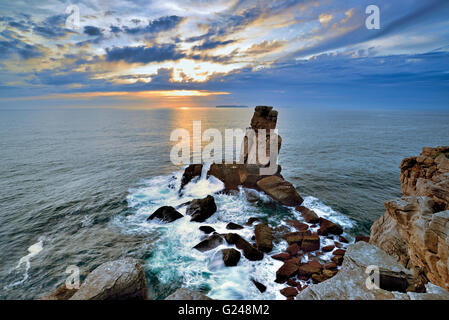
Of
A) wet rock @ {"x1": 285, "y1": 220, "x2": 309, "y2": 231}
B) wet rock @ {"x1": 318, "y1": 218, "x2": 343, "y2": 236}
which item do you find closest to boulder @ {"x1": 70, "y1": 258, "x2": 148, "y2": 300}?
wet rock @ {"x1": 285, "y1": 220, "x2": 309, "y2": 231}

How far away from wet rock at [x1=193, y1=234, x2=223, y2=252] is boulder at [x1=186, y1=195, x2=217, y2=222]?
4.01m

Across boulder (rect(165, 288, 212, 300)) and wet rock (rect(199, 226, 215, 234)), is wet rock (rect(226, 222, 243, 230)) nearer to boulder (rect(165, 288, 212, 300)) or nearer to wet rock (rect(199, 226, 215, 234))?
wet rock (rect(199, 226, 215, 234))

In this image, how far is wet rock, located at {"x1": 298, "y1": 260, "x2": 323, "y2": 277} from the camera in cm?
1330

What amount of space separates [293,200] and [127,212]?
19.2m

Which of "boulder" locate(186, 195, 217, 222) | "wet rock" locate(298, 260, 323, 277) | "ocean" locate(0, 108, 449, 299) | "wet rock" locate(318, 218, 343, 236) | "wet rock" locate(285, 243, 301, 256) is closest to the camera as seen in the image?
"wet rock" locate(298, 260, 323, 277)

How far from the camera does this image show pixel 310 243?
16281 millimetres

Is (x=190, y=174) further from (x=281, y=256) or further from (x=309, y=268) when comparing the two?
(x=309, y=268)

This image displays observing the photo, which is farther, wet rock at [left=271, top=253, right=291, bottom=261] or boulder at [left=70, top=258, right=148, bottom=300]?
wet rock at [left=271, top=253, right=291, bottom=261]

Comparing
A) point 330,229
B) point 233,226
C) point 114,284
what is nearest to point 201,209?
point 233,226

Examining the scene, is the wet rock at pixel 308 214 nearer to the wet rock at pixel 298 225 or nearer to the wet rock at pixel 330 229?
Result: the wet rock at pixel 298 225

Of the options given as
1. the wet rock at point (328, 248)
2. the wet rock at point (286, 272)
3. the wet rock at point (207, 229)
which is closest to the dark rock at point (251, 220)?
the wet rock at point (207, 229)

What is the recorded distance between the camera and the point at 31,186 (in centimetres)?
2697

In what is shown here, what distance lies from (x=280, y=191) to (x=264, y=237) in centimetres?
879
